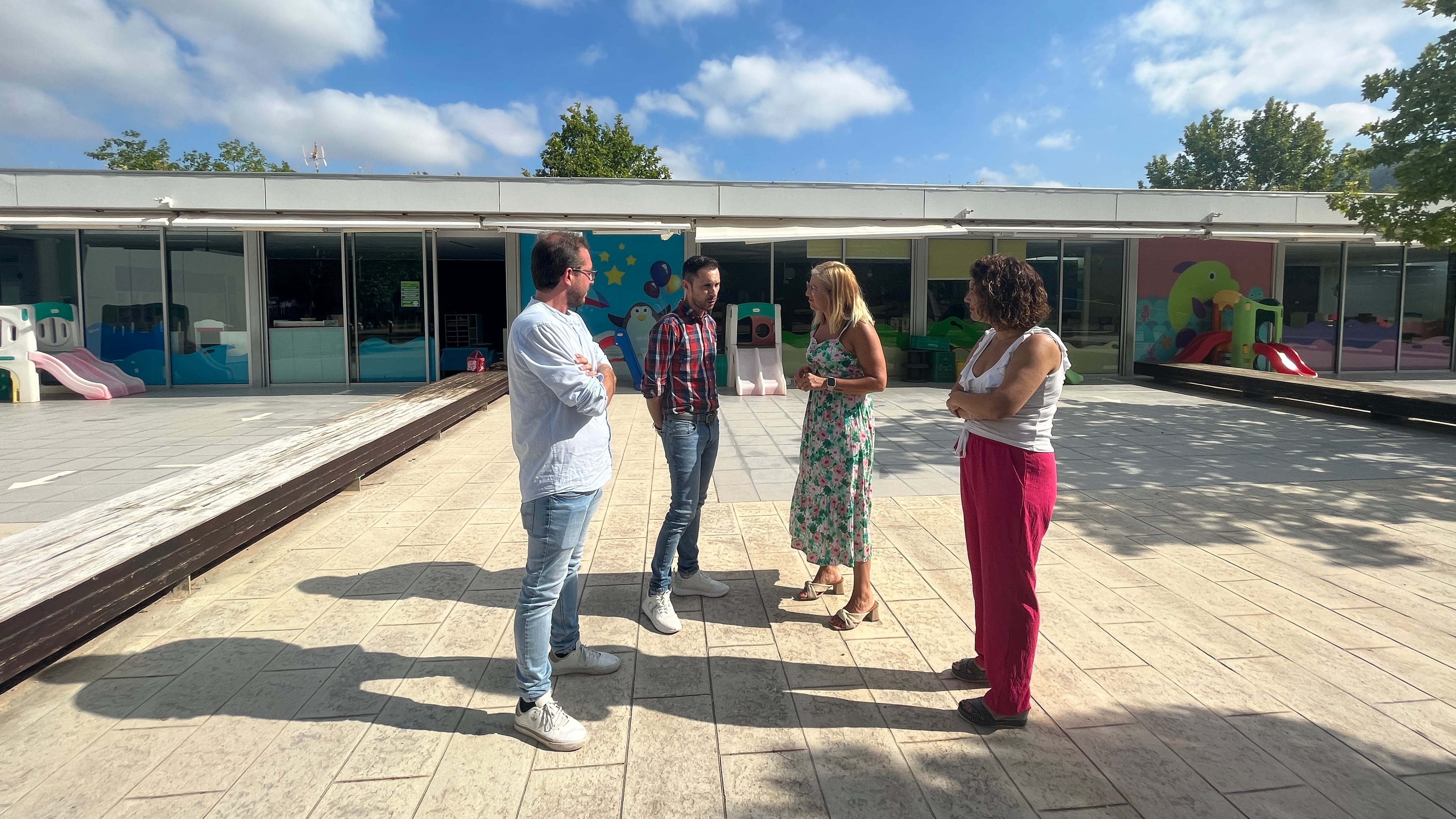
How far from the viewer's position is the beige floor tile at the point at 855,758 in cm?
217

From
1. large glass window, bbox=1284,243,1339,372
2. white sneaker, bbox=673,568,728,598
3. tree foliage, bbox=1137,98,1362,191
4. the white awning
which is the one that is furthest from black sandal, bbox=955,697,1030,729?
tree foliage, bbox=1137,98,1362,191

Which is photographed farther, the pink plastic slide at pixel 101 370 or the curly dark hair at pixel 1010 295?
the pink plastic slide at pixel 101 370

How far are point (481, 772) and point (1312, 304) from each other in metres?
16.8

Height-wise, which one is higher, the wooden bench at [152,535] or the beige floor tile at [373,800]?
the wooden bench at [152,535]

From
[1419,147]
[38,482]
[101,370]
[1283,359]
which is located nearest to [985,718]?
[38,482]

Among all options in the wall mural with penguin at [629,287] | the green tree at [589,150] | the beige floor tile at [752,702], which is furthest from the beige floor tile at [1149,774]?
the green tree at [589,150]

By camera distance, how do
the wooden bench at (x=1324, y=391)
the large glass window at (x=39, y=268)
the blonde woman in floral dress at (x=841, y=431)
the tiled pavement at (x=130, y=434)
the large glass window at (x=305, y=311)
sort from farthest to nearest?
the large glass window at (x=305, y=311)
the large glass window at (x=39, y=268)
the wooden bench at (x=1324, y=391)
the tiled pavement at (x=130, y=434)
the blonde woman in floral dress at (x=841, y=431)

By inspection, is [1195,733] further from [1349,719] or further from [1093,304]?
[1093,304]

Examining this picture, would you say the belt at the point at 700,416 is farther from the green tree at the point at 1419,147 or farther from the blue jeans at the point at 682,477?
the green tree at the point at 1419,147

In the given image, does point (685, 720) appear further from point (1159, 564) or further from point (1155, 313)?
point (1155, 313)

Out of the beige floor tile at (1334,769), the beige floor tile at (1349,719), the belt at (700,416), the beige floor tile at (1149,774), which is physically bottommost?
the beige floor tile at (1149,774)

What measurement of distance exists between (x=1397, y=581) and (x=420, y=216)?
11947 mm

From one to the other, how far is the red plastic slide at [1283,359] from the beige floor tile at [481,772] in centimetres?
1359

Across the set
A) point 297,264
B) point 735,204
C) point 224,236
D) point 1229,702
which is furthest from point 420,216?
point 1229,702
